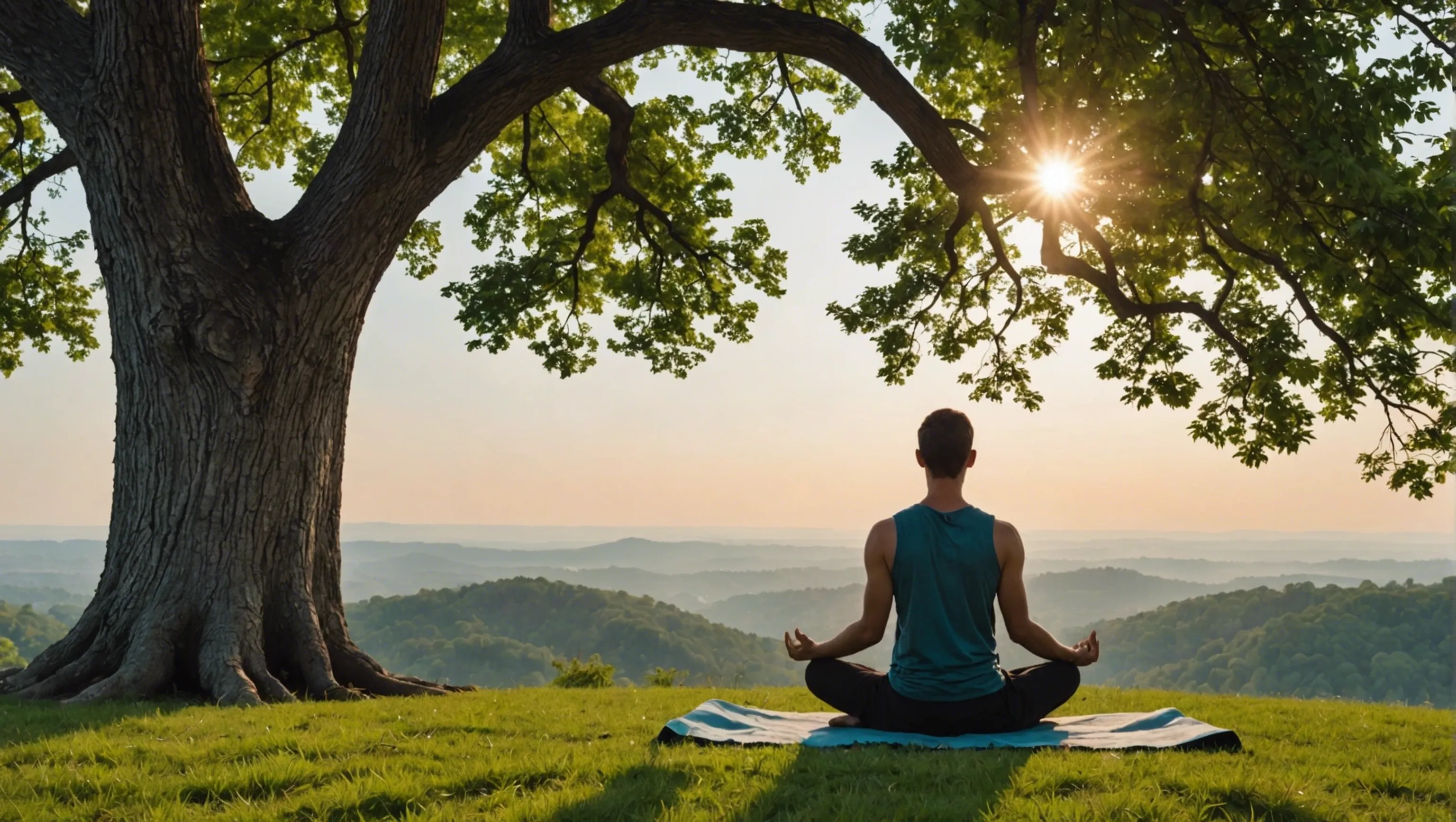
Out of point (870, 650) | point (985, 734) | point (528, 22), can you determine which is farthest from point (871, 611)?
point (870, 650)

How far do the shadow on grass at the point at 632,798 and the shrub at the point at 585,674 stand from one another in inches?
325

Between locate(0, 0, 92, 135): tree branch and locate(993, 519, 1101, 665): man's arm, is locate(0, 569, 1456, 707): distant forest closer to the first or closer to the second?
locate(0, 0, 92, 135): tree branch

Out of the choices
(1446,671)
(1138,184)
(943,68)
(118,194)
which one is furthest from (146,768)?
(1446,671)

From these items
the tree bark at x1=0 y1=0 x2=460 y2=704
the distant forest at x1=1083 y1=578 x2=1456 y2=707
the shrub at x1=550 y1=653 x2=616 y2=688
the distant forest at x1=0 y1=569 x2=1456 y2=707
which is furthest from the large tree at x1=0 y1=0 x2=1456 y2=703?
the distant forest at x1=1083 y1=578 x2=1456 y2=707

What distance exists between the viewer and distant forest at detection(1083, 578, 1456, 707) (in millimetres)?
53062

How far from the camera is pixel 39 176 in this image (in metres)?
12.9

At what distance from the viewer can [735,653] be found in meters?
93.9

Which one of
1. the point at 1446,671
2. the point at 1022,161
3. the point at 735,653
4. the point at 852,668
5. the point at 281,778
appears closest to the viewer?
the point at 281,778

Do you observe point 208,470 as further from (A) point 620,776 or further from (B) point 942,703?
(B) point 942,703

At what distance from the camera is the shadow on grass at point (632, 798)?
11.6 feet

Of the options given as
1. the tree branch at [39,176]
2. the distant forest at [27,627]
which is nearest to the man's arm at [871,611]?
the tree branch at [39,176]

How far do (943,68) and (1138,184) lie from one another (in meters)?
2.30

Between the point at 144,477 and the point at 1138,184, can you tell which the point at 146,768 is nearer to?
the point at 144,477

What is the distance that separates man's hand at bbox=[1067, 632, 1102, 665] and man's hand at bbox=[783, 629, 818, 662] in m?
1.41
